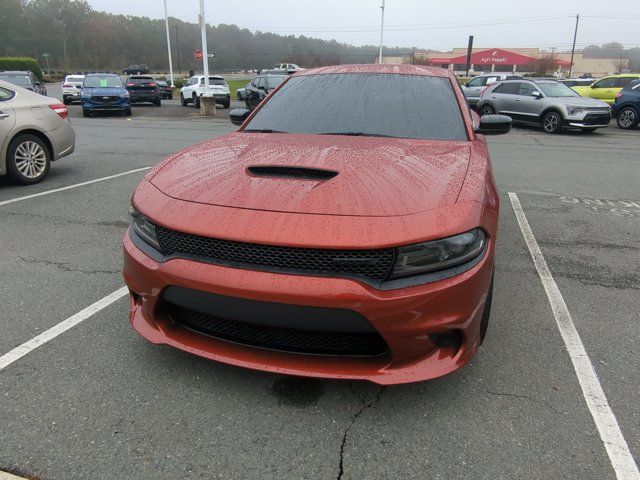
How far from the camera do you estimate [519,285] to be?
3701 mm

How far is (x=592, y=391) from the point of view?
2422 millimetres

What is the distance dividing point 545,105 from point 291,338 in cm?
1515

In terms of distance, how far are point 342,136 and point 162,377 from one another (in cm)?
186

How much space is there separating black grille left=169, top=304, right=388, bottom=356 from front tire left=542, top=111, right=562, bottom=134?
1477 centimetres

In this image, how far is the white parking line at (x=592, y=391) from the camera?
1969mm

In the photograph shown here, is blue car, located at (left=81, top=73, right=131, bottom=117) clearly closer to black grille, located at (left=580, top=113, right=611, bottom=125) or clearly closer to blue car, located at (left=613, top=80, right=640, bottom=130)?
black grille, located at (left=580, top=113, right=611, bottom=125)

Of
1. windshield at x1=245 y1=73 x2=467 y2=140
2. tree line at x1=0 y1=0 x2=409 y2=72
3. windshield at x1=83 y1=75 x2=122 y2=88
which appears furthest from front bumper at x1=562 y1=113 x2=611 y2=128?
tree line at x1=0 y1=0 x2=409 y2=72

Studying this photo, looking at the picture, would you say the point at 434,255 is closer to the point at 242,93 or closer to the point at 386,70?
the point at 386,70

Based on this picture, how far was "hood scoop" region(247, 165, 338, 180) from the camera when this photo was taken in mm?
2422

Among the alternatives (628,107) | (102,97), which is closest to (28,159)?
(102,97)

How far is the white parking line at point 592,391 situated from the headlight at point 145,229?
2202 millimetres

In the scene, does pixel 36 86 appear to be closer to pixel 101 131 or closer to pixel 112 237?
pixel 101 131

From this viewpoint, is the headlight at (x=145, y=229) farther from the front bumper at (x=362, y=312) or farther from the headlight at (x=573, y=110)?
the headlight at (x=573, y=110)

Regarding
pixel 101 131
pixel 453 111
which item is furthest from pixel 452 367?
pixel 101 131
